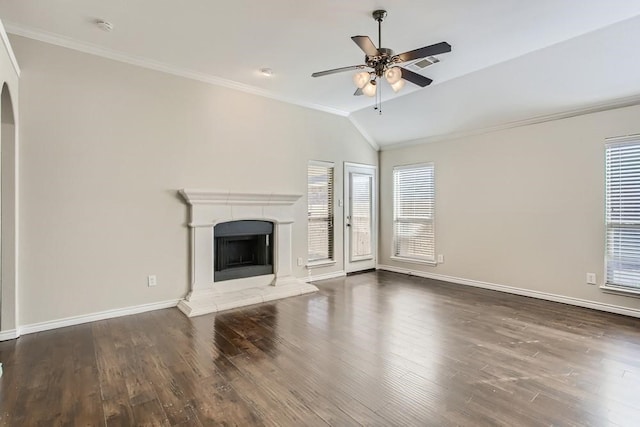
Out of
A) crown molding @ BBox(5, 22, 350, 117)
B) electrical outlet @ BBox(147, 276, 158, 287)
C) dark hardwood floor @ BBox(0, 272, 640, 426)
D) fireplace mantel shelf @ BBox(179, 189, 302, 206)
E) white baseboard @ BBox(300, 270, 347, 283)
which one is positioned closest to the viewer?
dark hardwood floor @ BBox(0, 272, 640, 426)

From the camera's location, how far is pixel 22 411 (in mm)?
2033

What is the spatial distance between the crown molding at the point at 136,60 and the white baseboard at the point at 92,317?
2.89m

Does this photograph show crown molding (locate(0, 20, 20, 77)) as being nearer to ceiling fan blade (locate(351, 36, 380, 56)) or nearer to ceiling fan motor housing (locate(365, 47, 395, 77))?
ceiling fan blade (locate(351, 36, 380, 56))

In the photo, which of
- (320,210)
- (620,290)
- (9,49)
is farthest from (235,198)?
(620,290)

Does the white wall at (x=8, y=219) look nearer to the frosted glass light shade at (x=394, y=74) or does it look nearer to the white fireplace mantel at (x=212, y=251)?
the white fireplace mantel at (x=212, y=251)

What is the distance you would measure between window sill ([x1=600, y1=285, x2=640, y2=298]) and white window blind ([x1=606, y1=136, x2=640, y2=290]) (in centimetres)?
5

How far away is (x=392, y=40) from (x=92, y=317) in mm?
4416

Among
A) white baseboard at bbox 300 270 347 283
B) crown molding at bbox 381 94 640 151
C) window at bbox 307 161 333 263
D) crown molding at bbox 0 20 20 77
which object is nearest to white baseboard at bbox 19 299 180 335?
white baseboard at bbox 300 270 347 283

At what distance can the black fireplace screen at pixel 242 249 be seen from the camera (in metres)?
4.57

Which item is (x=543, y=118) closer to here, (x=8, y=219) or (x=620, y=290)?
(x=620, y=290)

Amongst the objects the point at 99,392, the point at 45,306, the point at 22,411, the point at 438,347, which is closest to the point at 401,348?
the point at 438,347

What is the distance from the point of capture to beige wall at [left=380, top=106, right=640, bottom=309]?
4.06 m

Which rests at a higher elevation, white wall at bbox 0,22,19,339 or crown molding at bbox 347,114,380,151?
crown molding at bbox 347,114,380,151

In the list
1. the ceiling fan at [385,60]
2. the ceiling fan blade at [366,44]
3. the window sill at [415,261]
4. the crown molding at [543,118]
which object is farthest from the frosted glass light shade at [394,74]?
the window sill at [415,261]
